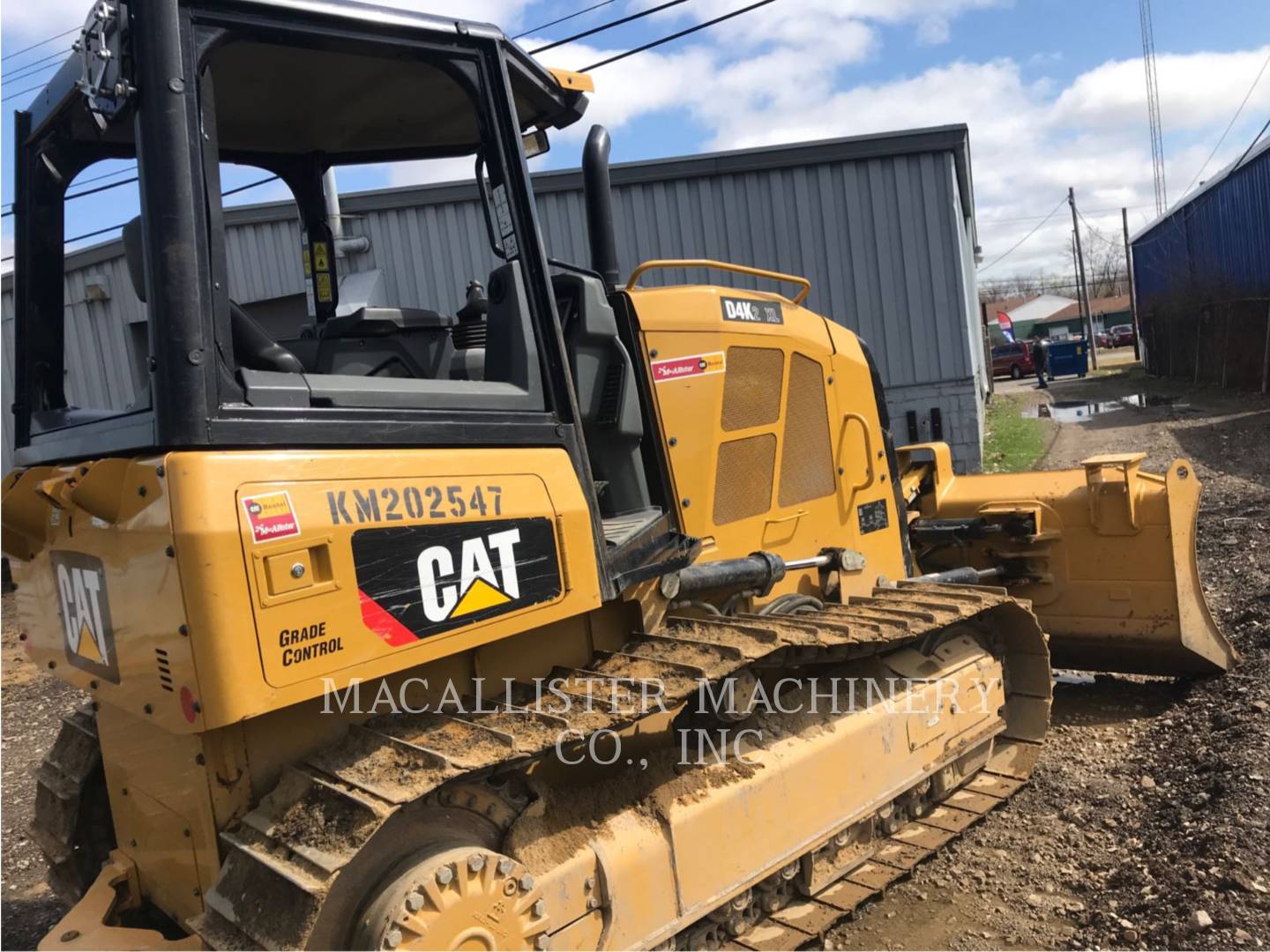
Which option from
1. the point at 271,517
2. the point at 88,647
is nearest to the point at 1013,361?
the point at 88,647

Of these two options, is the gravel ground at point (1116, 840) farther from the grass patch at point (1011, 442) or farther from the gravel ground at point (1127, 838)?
the grass patch at point (1011, 442)

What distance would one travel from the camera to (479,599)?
256 centimetres

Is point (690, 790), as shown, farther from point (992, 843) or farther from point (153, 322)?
point (153, 322)

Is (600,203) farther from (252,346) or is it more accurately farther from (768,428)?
(252,346)

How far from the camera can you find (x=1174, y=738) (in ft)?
15.6

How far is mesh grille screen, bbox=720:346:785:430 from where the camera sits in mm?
3840

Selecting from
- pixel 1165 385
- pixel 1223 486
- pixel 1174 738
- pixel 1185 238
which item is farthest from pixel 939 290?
pixel 1185 238

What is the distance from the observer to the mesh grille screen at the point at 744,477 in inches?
150

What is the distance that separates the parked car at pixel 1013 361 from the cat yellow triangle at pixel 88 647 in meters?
38.0

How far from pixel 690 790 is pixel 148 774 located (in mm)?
1615

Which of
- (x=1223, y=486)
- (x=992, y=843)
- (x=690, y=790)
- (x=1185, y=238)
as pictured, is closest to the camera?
(x=690, y=790)

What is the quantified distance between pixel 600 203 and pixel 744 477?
1.21 m

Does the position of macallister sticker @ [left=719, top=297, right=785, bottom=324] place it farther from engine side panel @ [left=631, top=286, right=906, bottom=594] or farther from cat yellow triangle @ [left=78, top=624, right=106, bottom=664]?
cat yellow triangle @ [left=78, top=624, right=106, bottom=664]

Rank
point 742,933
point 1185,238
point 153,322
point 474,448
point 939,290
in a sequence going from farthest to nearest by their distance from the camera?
point 1185,238 < point 939,290 < point 742,933 < point 474,448 < point 153,322
